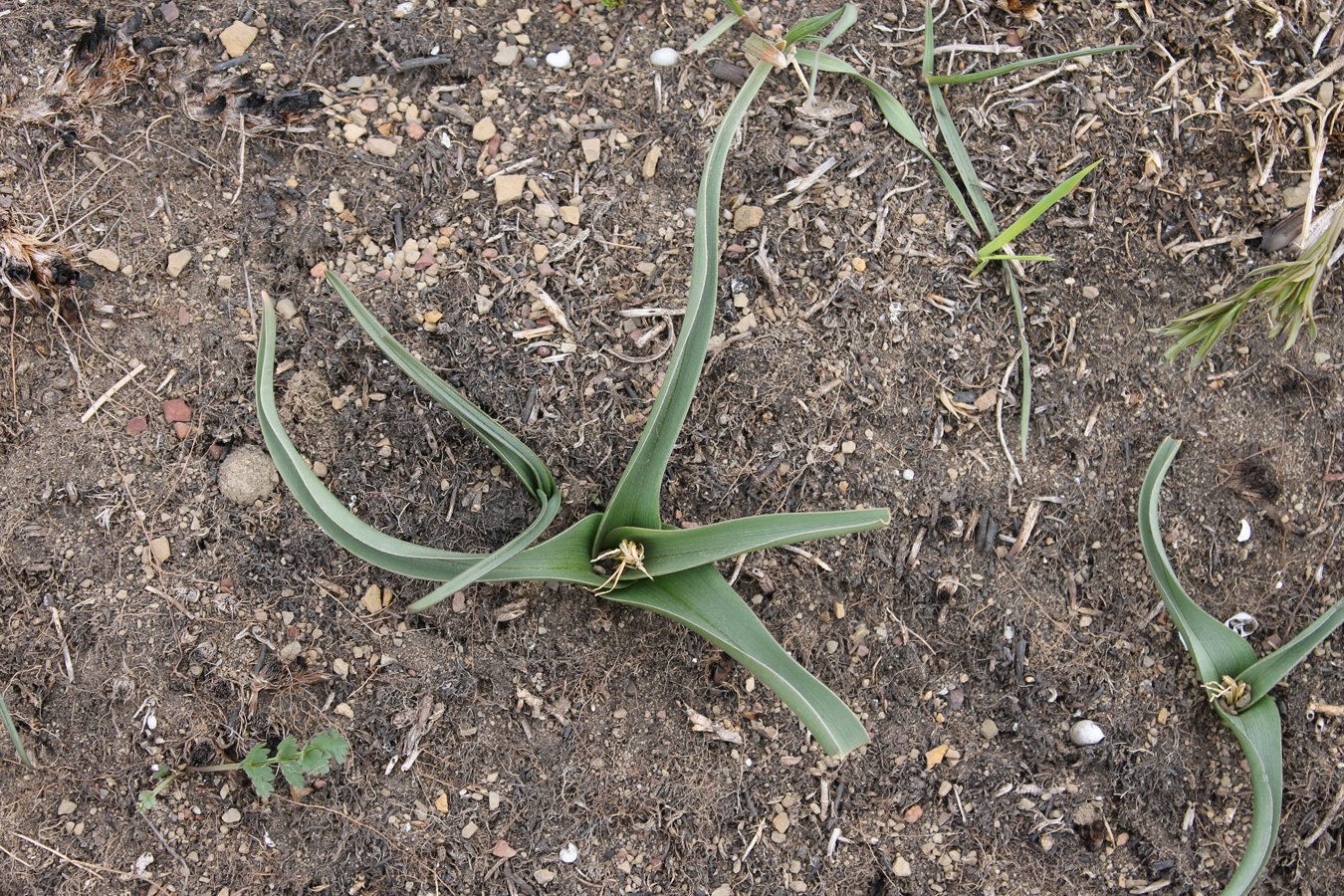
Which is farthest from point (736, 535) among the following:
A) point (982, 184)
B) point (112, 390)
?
point (112, 390)

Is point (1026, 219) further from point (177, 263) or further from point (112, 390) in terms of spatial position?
point (112, 390)

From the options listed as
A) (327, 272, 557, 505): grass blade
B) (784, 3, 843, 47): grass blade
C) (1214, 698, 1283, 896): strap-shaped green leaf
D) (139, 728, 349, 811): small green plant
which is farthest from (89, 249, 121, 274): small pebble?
(1214, 698, 1283, 896): strap-shaped green leaf

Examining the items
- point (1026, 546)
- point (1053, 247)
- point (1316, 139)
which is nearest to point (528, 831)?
point (1026, 546)

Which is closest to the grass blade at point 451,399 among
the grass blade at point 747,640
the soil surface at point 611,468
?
the soil surface at point 611,468

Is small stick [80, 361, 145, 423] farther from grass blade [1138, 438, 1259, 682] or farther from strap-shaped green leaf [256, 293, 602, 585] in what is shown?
grass blade [1138, 438, 1259, 682]

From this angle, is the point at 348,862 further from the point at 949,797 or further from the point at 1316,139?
the point at 1316,139
